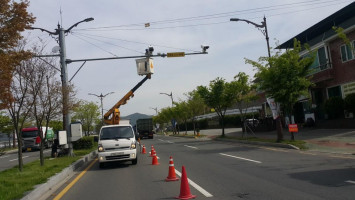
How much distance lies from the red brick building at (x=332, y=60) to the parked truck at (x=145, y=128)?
24.4 metres

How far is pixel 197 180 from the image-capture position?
33.6 ft

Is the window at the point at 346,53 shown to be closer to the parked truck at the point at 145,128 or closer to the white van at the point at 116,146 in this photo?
the white van at the point at 116,146

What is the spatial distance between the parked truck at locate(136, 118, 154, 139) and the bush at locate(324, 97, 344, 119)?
94.9 feet

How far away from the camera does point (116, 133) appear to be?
621 inches

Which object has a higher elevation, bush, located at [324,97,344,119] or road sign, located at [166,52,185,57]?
road sign, located at [166,52,185,57]

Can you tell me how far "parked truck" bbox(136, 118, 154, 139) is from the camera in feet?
165

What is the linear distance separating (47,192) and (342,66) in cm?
2289

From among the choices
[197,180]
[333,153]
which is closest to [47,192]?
[197,180]

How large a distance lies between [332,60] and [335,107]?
14.0 feet

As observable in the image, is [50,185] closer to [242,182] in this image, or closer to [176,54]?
[242,182]

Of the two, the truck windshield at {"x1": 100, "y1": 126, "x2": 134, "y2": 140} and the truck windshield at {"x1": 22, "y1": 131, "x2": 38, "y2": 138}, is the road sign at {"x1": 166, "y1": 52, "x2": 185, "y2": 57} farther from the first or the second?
the truck windshield at {"x1": 22, "y1": 131, "x2": 38, "y2": 138}

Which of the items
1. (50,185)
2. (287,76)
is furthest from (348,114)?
(50,185)

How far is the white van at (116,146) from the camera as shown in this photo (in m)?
14.6

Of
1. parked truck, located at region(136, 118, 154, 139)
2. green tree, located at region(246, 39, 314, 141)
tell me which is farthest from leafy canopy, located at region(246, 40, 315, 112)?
parked truck, located at region(136, 118, 154, 139)
